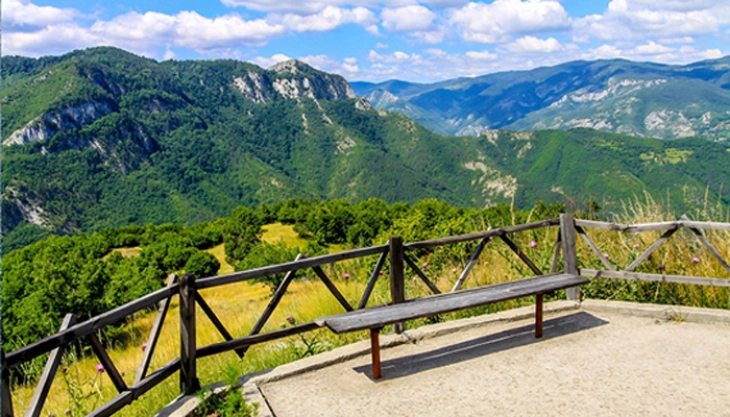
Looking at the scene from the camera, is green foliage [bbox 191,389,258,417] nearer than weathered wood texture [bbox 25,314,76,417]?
No

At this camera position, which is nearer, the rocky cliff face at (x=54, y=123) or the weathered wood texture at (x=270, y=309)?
the weathered wood texture at (x=270, y=309)

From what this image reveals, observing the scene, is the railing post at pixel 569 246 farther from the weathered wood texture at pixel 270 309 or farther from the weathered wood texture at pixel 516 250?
the weathered wood texture at pixel 270 309

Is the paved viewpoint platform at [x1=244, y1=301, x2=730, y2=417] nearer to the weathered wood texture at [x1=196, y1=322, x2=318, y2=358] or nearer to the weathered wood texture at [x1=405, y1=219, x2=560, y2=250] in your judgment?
the weathered wood texture at [x1=196, y1=322, x2=318, y2=358]

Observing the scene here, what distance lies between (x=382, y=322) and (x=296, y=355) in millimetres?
1579

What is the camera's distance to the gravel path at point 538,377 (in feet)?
15.4

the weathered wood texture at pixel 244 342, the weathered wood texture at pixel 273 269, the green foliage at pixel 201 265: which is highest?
the weathered wood texture at pixel 273 269

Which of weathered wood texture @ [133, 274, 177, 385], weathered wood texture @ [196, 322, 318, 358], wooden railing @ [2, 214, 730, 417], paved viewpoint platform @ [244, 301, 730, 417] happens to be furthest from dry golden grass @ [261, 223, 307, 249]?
weathered wood texture @ [133, 274, 177, 385]

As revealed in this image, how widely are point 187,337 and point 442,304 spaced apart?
8.68 feet

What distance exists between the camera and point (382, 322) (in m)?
5.16

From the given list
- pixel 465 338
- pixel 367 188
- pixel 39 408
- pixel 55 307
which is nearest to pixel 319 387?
pixel 465 338

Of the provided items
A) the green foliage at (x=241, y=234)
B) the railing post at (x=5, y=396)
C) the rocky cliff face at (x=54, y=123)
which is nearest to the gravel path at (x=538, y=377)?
the railing post at (x=5, y=396)

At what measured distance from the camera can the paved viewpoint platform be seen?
4734 millimetres

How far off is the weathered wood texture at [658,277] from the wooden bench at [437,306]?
0.69 meters

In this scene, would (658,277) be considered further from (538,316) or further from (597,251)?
(538,316)
